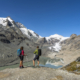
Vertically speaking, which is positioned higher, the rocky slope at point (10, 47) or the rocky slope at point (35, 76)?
the rocky slope at point (10, 47)

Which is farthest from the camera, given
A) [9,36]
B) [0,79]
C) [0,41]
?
[9,36]

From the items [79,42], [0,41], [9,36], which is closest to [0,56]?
[0,41]

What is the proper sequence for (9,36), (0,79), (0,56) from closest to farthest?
(0,79) → (0,56) → (9,36)

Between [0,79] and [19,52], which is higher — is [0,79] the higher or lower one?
the lower one

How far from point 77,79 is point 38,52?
5979mm

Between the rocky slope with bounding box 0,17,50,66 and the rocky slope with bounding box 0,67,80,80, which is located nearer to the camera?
the rocky slope with bounding box 0,67,80,80

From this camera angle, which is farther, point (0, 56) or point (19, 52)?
point (0, 56)

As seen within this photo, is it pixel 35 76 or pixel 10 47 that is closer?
pixel 35 76

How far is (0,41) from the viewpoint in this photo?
107438mm

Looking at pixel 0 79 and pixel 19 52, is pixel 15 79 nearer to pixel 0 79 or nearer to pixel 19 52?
pixel 0 79

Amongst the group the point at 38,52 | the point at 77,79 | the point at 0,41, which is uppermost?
the point at 0,41

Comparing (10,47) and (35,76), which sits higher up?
(10,47)

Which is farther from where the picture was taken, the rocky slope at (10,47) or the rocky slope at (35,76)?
the rocky slope at (10,47)

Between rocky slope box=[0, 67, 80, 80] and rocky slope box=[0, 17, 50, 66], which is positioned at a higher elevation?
rocky slope box=[0, 17, 50, 66]
